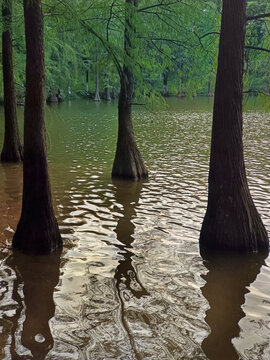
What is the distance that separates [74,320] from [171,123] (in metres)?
26.7

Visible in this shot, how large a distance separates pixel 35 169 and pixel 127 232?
2449 millimetres

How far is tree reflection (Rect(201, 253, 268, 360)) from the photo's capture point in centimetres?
427

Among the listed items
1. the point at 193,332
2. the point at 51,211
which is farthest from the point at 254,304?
the point at 51,211

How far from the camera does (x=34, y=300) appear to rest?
5.11 m

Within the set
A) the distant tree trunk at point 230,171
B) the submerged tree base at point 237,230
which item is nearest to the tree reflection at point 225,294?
the submerged tree base at point 237,230

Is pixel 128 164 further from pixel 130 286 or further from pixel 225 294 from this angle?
pixel 225 294

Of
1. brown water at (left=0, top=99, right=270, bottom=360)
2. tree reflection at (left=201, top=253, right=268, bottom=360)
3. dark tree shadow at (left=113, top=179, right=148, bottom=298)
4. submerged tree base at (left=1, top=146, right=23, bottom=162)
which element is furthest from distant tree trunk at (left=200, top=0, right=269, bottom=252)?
submerged tree base at (left=1, top=146, right=23, bottom=162)

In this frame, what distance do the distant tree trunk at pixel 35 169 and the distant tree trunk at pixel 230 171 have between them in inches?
116

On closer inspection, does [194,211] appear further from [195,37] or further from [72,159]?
[72,159]

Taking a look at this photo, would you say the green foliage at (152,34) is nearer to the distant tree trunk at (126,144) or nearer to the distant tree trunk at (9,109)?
the distant tree trunk at (126,144)

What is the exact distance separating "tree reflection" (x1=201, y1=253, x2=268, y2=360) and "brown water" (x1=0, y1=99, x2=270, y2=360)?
0.05ft

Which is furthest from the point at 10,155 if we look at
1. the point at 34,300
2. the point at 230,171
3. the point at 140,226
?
the point at 34,300

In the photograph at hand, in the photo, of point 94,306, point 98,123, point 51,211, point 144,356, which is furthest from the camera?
point 98,123

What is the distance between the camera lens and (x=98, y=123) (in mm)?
29297
